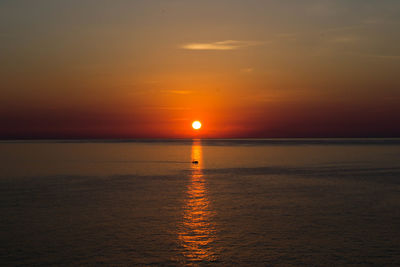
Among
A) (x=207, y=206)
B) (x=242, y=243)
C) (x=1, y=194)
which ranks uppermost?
(x=1, y=194)

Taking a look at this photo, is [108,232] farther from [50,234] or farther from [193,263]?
[193,263]

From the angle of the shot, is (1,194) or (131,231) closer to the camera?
(131,231)

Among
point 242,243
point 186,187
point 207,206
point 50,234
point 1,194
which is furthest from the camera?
point 186,187

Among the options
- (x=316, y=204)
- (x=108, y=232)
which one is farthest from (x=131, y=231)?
(x=316, y=204)

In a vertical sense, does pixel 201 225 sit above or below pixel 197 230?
above

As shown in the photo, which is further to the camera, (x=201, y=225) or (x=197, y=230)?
(x=201, y=225)

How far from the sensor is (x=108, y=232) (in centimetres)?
1884

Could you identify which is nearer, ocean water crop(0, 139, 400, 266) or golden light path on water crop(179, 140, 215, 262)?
ocean water crop(0, 139, 400, 266)

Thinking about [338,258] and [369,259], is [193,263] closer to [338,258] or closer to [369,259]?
[338,258]

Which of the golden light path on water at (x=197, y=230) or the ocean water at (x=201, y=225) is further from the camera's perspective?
the golden light path on water at (x=197, y=230)

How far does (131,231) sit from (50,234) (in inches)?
143

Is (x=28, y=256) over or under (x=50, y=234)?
under

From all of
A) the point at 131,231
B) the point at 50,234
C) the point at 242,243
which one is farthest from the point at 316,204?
the point at 50,234

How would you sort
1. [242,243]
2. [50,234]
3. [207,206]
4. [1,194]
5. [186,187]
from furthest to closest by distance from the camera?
[186,187], [1,194], [207,206], [50,234], [242,243]
